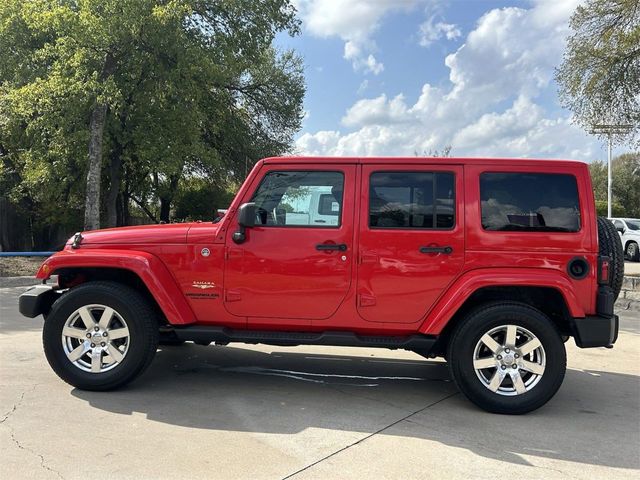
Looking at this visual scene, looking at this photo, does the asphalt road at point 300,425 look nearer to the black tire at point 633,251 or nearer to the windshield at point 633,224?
the black tire at point 633,251

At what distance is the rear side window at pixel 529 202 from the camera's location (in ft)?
14.1

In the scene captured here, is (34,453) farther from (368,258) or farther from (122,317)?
(368,258)

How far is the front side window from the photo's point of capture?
14.7ft

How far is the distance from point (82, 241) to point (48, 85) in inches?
401

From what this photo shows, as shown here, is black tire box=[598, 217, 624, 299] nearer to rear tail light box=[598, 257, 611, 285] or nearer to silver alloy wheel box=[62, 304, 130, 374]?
rear tail light box=[598, 257, 611, 285]

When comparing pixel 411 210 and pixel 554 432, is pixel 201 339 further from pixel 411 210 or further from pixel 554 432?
pixel 554 432

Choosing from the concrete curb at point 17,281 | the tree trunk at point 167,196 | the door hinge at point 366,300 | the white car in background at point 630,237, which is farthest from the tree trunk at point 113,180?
the white car in background at point 630,237

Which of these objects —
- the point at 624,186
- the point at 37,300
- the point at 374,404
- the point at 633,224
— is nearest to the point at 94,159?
the point at 37,300

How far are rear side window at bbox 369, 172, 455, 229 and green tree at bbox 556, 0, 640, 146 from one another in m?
9.21

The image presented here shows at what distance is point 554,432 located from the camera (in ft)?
12.9

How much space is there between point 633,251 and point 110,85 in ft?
59.6

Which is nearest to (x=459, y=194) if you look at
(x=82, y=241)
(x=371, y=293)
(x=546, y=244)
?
(x=546, y=244)

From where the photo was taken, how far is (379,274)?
14.3 feet

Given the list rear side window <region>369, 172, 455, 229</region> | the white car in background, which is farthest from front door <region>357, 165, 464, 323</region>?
the white car in background
